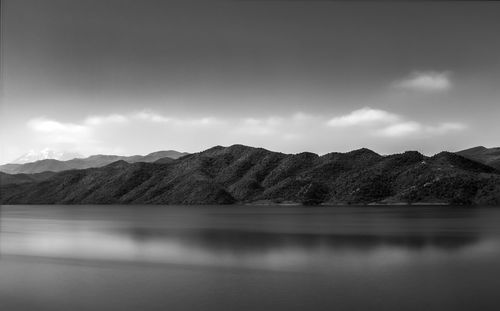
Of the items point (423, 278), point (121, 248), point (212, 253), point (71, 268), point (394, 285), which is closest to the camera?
point (394, 285)

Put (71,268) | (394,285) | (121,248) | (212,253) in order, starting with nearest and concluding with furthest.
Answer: (394,285) < (71,268) < (212,253) < (121,248)

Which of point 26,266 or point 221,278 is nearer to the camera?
point 221,278

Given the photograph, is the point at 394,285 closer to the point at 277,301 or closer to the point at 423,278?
the point at 423,278

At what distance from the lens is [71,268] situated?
37.5 meters

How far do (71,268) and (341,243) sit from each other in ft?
98.7

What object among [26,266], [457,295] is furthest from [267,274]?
[26,266]

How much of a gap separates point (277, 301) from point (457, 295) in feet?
31.8

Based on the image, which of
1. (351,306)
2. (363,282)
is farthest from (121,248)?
(351,306)

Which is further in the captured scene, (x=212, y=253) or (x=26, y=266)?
(x=212, y=253)

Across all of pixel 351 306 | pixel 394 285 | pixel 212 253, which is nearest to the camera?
pixel 351 306

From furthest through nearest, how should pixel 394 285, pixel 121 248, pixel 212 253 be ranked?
pixel 121 248 < pixel 212 253 < pixel 394 285

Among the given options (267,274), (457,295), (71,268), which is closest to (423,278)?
(457,295)

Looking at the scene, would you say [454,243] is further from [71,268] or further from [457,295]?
[71,268]

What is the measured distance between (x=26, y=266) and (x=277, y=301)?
23.8 m
